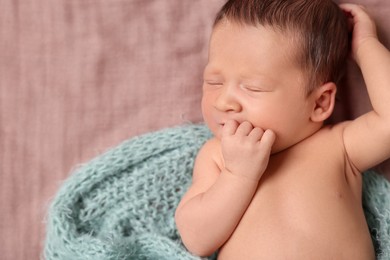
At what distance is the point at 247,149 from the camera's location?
1111 millimetres

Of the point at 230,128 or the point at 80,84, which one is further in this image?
the point at 80,84

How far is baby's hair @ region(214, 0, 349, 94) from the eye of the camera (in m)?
1.13

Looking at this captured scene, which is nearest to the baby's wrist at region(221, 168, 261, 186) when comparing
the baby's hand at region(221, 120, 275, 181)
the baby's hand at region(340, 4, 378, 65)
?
the baby's hand at region(221, 120, 275, 181)

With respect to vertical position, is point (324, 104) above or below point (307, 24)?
below

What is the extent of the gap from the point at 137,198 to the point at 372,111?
0.53m

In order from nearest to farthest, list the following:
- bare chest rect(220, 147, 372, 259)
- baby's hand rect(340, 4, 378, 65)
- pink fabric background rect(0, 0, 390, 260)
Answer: bare chest rect(220, 147, 372, 259)
baby's hand rect(340, 4, 378, 65)
pink fabric background rect(0, 0, 390, 260)

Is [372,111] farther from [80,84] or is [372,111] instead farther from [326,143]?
[80,84]

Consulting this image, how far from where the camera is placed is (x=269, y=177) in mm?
1172

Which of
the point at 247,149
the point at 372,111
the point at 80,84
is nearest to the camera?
the point at 247,149

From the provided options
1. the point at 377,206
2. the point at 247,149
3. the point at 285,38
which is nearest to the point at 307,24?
the point at 285,38

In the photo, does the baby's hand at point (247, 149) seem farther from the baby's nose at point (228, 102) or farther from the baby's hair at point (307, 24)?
the baby's hair at point (307, 24)

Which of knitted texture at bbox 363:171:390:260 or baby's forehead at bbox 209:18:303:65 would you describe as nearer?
baby's forehead at bbox 209:18:303:65

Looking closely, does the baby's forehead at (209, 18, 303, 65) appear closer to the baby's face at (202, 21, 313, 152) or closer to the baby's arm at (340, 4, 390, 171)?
the baby's face at (202, 21, 313, 152)

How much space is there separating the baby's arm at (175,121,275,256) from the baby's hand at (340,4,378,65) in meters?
0.29
